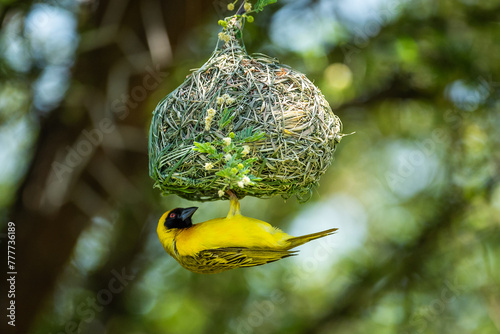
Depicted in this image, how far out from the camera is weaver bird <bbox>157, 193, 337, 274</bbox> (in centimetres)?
279

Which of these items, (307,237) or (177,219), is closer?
(307,237)

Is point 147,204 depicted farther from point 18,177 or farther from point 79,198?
point 18,177

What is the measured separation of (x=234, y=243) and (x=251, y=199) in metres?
3.95

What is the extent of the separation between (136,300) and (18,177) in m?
2.08

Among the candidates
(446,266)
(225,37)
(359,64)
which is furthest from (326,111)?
(446,266)

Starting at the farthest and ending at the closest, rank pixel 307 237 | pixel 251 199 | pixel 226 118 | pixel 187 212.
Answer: pixel 251 199 → pixel 187 212 → pixel 307 237 → pixel 226 118

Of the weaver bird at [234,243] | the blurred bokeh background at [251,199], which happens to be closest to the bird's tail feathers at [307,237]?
the weaver bird at [234,243]

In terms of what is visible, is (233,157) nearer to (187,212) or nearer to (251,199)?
(187,212)

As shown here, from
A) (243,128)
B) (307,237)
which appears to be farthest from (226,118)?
(307,237)

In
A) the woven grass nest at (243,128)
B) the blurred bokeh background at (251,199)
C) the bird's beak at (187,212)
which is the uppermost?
the woven grass nest at (243,128)

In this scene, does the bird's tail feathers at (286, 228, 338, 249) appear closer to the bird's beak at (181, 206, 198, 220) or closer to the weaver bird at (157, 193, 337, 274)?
the weaver bird at (157, 193, 337, 274)

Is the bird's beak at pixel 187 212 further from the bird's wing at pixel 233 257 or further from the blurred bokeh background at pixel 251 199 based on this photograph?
the blurred bokeh background at pixel 251 199

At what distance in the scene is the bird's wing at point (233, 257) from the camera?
2.81m

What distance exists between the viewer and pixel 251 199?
6742 millimetres
